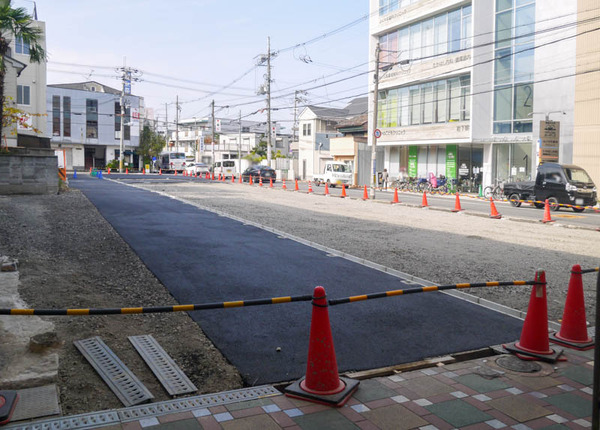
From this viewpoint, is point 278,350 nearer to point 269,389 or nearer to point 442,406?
point 269,389

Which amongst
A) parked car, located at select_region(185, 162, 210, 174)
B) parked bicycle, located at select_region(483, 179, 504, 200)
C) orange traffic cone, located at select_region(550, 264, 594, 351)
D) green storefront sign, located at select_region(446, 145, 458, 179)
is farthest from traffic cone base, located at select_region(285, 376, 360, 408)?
parked car, located at select_region(185, 162, 210, 174)

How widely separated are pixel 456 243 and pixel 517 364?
8.09 m

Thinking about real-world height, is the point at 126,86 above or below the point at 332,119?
above

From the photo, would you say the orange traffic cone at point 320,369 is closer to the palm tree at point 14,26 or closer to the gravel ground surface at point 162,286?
the gravel ground surface at point 162,286

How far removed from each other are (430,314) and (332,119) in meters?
60.8

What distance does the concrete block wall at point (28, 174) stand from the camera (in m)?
22.0

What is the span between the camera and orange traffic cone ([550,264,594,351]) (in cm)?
586

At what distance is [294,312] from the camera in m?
6.96

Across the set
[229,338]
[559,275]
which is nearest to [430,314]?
[229,338]

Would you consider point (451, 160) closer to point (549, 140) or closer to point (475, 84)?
point (475, 84)

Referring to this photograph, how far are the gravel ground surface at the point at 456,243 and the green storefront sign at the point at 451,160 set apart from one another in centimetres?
1961

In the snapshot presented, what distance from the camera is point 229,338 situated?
6004mm

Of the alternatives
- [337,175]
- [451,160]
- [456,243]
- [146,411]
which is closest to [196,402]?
[146,411]

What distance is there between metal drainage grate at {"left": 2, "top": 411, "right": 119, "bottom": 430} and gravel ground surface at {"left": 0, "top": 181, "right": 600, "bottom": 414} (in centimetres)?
24
